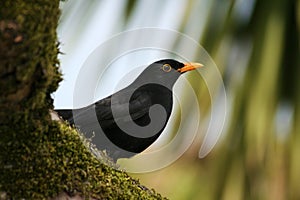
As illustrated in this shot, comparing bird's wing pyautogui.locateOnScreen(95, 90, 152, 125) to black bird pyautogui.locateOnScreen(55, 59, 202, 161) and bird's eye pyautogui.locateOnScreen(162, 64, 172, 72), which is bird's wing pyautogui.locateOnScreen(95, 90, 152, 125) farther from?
bird's eye pyautogui.locateOnScreen(162, 64, 172, 72)

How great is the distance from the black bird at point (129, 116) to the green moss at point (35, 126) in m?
0.84

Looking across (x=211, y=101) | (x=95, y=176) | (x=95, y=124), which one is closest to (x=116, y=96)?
(x=95, y=124)

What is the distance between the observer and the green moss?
1206 millimetres

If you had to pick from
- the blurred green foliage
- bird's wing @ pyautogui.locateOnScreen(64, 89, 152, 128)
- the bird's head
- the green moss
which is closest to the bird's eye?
the bird's head

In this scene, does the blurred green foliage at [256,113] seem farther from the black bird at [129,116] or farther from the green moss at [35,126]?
the green moss at [35,126]

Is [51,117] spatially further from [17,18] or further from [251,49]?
[251,49]

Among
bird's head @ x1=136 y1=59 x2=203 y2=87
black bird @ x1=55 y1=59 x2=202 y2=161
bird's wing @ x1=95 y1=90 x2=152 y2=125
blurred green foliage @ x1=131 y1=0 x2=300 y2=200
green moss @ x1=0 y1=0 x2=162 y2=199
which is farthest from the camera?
bird's head @ x1=136 y1=59 x2=203 y2=87

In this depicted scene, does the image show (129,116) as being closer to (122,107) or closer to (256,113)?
(122,107)

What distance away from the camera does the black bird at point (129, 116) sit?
8.30ft

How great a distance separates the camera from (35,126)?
54.1 inches

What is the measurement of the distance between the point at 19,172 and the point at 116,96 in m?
1.44

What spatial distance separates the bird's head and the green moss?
150cm

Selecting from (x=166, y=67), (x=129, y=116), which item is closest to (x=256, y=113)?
(x=129, y=116)

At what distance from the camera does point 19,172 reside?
134 cm
